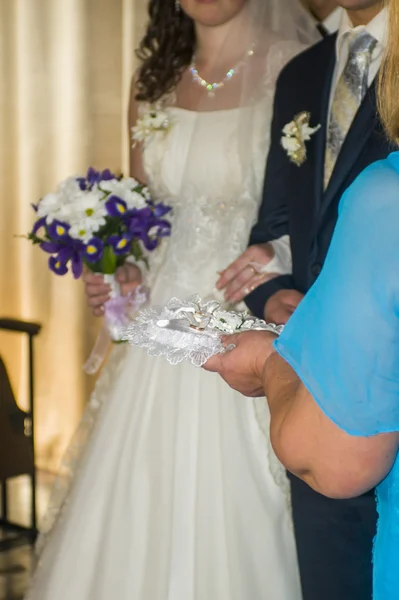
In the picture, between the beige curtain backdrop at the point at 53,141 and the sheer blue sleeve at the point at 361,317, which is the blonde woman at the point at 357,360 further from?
the beige curtain backdrop at the point at 53,141

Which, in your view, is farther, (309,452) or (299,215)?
(299,215)

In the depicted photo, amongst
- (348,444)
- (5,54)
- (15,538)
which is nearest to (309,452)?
(348,444)

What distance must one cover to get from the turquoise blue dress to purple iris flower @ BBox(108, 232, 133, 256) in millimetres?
1390

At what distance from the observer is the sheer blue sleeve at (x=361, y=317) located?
1.04m

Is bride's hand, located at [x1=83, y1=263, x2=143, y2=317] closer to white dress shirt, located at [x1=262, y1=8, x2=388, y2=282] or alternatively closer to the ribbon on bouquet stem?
the ribbon on bouquet stem

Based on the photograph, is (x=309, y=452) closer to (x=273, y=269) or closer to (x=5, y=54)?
(x=273, y=269)

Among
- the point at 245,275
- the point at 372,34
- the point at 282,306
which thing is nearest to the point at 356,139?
the point at 372,34

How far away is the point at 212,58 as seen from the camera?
266cm

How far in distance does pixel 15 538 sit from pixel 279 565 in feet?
4.93

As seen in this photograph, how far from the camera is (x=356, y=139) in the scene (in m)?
1.93

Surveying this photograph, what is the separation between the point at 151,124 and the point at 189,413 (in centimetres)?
83

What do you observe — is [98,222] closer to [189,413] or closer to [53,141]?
[189,413]

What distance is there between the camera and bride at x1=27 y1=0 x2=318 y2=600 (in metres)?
2.28

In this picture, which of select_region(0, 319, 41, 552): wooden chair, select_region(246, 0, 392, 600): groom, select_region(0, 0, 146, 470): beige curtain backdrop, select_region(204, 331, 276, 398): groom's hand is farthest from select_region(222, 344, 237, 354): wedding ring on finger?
select_region(0, 0, 146, 470): beige curtain backdrop
